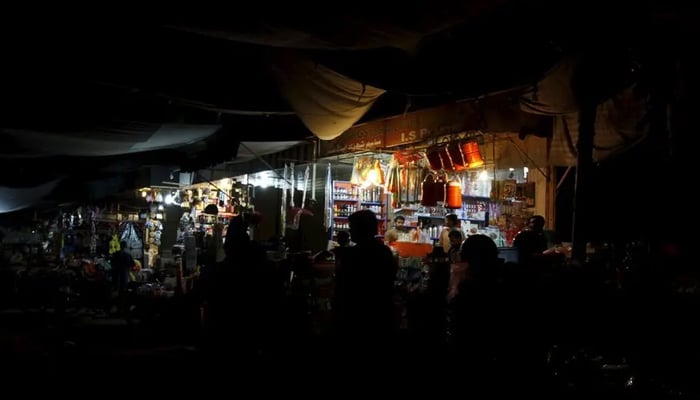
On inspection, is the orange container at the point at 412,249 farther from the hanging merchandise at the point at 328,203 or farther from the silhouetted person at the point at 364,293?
the silhouetted person at the point at 364,293

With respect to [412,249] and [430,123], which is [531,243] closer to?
[430,123]

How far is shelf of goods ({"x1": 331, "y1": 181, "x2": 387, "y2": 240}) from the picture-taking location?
1285 cm

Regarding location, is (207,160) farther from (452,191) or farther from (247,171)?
(452,191)

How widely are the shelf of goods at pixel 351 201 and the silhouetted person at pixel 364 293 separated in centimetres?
838

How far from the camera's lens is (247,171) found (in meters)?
13.3

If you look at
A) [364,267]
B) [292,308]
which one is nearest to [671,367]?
[364,267]

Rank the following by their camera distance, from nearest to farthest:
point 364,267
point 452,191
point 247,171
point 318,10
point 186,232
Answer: point 318,10 → point 364,267 → point 452,191 → point 247,171 → point 186,232

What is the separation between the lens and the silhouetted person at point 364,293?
430 centimetres

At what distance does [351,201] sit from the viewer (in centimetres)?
1335

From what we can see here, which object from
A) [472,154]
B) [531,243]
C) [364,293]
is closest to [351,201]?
[472,154]

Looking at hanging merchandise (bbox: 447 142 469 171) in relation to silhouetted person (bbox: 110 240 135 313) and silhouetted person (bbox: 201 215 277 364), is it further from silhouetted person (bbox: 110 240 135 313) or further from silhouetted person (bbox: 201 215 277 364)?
silhouetted person (bbox: 110 240 135 313)

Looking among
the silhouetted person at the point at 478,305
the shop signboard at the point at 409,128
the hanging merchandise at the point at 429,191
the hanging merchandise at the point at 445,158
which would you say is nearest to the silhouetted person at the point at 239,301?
the silhouetted person at the point at 478,305

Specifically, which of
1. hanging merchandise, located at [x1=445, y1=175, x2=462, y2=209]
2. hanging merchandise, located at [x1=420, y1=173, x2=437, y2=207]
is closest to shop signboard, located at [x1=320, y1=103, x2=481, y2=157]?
hanging merchandise, located at [x1=420, y1=173, x2=437, y2=207]

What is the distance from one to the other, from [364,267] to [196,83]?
589 centimetres
